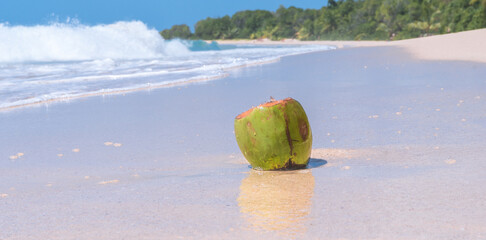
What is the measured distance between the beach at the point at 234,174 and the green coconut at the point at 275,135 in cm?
14

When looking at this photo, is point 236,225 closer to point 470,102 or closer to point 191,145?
point 191,145

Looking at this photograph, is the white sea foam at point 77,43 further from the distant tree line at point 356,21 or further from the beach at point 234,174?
the beach at point 234,174

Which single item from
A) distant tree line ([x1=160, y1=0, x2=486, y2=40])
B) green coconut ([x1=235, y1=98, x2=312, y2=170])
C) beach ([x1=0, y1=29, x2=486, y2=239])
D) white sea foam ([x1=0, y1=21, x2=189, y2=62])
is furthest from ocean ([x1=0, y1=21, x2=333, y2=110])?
distant tree line ([x1=160, y1=0, x2=486, y2=40])

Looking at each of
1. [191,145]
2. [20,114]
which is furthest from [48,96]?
[191,145]

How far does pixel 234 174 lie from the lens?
437 cm

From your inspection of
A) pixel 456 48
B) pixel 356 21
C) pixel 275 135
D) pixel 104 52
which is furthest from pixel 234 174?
pixel 356 21

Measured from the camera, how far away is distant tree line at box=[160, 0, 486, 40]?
48.1 metres

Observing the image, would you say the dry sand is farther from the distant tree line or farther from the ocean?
the distant tree line

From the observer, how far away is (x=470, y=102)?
24.4ft

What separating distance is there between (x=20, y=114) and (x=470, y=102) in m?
6.11

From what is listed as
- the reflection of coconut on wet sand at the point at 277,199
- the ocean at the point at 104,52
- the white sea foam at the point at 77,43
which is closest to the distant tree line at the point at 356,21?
the ocean at the point at 104,52

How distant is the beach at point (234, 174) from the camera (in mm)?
3000

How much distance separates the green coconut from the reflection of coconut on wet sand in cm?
10

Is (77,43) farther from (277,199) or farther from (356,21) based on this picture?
(356,21)
